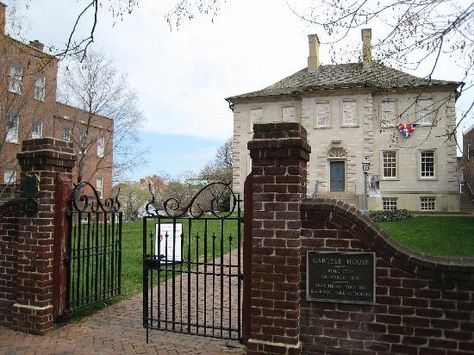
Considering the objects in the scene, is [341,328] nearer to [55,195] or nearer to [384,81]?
[55,195]

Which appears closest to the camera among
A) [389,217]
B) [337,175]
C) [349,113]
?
[389,217]

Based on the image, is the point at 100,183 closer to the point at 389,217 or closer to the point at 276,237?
the point at 389,217

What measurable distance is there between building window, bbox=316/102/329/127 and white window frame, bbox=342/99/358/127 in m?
1.30

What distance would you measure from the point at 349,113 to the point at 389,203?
292 inches

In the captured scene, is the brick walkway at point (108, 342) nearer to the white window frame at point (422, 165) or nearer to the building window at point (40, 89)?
the building window at point (40, 89)

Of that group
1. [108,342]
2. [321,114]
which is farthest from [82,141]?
[108,342]

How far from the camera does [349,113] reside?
33406 mm

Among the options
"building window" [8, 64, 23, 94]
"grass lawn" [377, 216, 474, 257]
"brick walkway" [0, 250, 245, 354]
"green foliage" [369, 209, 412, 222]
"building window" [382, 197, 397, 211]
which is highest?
"building window" [8, 64, 23, 94]

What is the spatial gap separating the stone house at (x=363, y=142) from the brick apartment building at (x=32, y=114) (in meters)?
12.4

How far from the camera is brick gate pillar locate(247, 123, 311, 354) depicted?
14.7 ft

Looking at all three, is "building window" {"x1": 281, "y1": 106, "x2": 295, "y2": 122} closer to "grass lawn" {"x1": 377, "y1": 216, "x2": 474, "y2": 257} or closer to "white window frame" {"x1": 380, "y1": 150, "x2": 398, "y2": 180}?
"white window frame" {"x1": 380, "y1": 150, "x2": 398, "y2": 180}

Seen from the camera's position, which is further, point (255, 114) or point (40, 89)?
point (255, 114)

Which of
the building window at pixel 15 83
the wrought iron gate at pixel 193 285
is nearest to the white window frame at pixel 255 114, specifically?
the building window at pixel 15 83

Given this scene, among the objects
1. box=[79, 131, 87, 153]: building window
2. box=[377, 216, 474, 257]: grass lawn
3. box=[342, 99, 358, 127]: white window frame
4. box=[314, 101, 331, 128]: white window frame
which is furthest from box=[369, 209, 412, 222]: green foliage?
box=[79, 131, 87, 153]: building window
